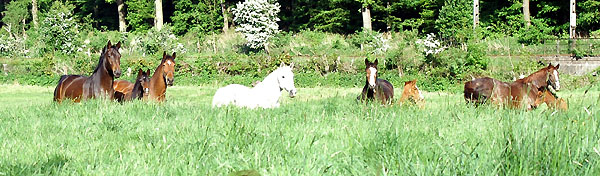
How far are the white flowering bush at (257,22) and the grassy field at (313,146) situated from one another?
29.5 metres

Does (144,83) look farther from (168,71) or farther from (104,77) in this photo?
(104,77)

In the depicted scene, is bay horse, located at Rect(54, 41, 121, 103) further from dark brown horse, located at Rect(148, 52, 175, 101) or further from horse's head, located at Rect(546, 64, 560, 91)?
horse's head, located at Rect(546, 64, 560, 91)

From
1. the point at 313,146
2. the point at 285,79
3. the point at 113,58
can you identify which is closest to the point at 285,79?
the point at 285,79

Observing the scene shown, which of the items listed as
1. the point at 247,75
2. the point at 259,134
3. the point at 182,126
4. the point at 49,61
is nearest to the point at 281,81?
the point at 182,126

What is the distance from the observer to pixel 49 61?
1162 inches

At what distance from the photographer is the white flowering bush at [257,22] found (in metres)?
36.1

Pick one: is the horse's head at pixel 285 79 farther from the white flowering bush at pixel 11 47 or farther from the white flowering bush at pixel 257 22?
the white flowering bush at pixel 11 47

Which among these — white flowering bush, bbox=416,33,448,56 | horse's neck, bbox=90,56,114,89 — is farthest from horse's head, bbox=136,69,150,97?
white flowering bush, bbox=416,33,448,56

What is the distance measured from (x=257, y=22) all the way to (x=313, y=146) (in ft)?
107

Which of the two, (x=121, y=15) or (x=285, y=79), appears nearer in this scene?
(x=285, y=79)

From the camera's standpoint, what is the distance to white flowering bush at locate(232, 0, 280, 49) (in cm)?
3606

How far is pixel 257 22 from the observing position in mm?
36656

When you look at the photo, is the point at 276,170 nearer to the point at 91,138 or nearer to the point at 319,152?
the point at 319,152

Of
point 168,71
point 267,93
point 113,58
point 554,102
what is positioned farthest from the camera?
point 168,71
